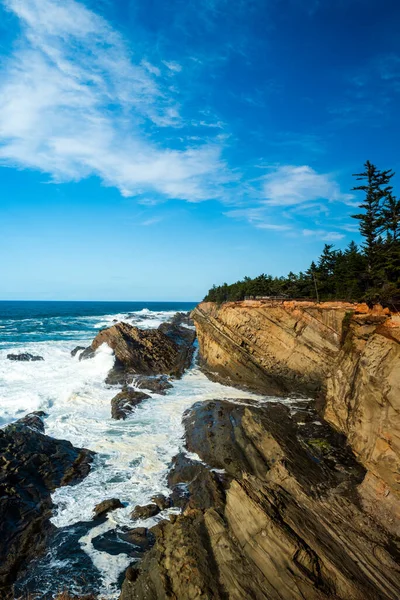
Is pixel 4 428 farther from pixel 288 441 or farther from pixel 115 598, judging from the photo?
pixel 288 441

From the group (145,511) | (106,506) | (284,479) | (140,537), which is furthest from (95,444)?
(284,479)

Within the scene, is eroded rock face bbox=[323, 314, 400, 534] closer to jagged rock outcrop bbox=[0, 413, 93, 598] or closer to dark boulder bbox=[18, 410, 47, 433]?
jagged rock outcrop bbox=[0, 413, 93, 598]

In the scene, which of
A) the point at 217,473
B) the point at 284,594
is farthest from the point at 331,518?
the point at 217,473

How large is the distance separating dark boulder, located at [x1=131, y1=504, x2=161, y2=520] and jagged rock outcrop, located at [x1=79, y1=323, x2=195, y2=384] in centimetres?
1838

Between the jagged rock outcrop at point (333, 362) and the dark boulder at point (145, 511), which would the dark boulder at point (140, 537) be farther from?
the jagged rock outcrop at point (333, 362)

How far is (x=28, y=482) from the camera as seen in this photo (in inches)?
621

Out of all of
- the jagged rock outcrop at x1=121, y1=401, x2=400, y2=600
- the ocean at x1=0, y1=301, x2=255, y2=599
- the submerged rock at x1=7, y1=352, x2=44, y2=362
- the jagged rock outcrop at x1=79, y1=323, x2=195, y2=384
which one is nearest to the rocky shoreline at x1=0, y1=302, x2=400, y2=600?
the jagged rock outcrop at x1=121, y1=401, x2=400, y2=600

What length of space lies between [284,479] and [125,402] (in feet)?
51.9

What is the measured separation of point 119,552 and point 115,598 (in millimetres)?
1940

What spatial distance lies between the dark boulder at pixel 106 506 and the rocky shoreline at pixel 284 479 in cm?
7

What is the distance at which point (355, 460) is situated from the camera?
1717 centimetres

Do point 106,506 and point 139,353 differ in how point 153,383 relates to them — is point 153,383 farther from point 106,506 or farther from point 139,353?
point 106,506

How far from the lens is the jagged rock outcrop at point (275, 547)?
337 inches

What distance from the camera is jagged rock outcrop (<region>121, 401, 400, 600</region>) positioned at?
8.55 m
